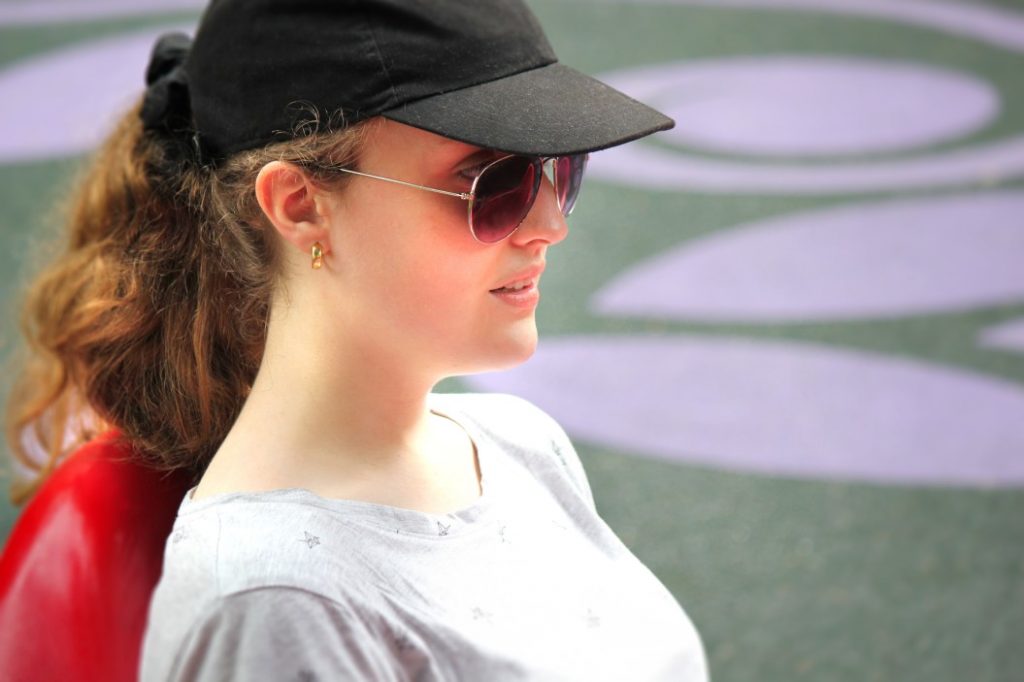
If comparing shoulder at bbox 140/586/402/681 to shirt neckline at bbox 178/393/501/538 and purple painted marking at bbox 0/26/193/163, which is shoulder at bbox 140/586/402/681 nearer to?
shirt neckline at bbox 178/393/501/538

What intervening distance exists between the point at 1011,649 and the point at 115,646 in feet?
6.28

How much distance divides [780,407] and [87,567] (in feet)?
7.60

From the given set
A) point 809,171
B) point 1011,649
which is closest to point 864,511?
point 1011,649

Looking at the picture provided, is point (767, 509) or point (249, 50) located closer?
point (249, 50)

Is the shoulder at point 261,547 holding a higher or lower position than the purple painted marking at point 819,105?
higher

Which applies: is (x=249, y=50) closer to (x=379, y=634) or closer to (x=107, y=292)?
(x=107, y=292)

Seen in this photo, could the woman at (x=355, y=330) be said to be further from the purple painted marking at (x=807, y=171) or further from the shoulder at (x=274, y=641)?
the purple painted marking at (x=807, y=171)

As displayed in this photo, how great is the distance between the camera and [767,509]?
9.59 feet

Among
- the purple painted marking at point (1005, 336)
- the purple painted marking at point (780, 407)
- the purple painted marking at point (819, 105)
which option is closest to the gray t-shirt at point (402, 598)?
the purple painted marking at point (780, 407)

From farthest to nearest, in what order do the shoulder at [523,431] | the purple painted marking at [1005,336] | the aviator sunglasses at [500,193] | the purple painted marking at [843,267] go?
1. the purple painted marking at [843,267]
2. the purple painted marking at [1005,336]
3. the shoulder at [523,431]
4. the aviator sunglasses at [500,193]

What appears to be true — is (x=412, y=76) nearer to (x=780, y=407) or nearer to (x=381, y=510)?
(x=381, y=510)

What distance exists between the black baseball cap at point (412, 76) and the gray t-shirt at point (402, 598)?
1.12 feet

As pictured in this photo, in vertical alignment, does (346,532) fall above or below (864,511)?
above

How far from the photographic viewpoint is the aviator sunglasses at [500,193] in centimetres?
108
